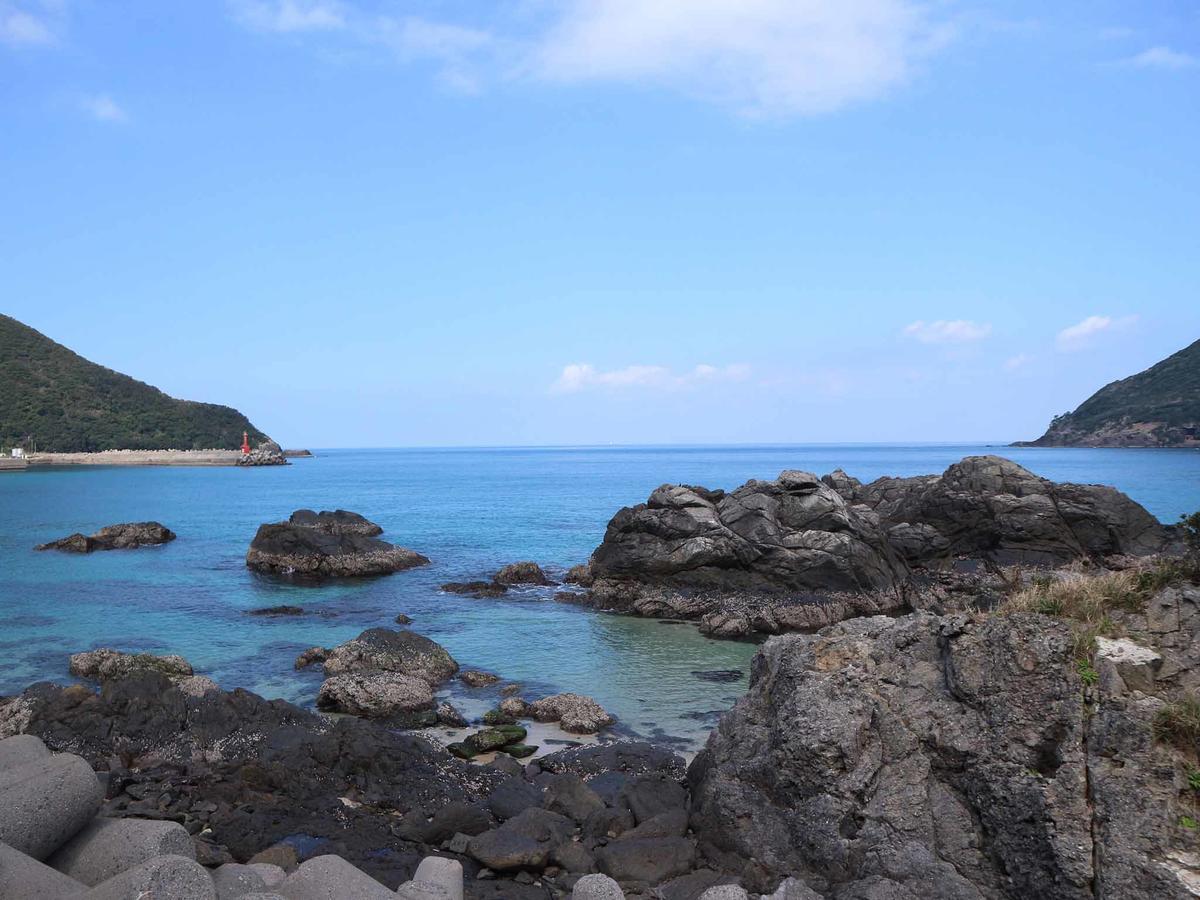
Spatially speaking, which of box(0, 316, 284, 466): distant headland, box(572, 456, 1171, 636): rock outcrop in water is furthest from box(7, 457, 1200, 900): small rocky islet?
box(0, 316, 284, 466): distant headland

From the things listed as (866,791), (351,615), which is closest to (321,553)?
(351,615)

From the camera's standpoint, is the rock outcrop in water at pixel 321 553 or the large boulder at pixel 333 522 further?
the large boulder at pixel 333 522

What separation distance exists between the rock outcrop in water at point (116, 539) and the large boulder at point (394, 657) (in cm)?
4041

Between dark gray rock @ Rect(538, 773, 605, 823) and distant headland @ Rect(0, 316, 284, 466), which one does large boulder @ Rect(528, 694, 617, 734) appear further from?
distant headland @ Rect(0, 316, 284, 466)

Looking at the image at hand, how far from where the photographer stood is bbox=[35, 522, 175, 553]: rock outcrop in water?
5691 cm

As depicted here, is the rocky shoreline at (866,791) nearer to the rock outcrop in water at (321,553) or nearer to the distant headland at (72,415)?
the rock outcrop in water at (321,553)

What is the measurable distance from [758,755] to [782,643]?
6.19 feet

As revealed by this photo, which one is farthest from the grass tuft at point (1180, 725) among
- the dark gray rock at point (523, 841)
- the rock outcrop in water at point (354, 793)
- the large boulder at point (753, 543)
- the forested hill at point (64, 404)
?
the forested hill at point (64, 404)

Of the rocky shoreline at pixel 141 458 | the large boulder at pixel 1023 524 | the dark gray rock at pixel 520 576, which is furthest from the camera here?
the rocky shoreline at pixel 141 458

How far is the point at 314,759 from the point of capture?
16453 millimetres

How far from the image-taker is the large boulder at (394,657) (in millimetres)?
24844

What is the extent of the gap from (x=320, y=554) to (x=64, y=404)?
16004cm

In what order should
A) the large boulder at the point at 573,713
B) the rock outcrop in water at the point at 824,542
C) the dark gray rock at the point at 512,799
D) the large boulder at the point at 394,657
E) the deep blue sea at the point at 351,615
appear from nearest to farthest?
the dark gray rock at the point at 512,799
the large boulder at the point at 573,713
the large boulder at the point at 394,657
the deep blue sea at the point at 351,615
the rock outcrop in water at the point at 824,542

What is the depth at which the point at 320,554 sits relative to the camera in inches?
1860
